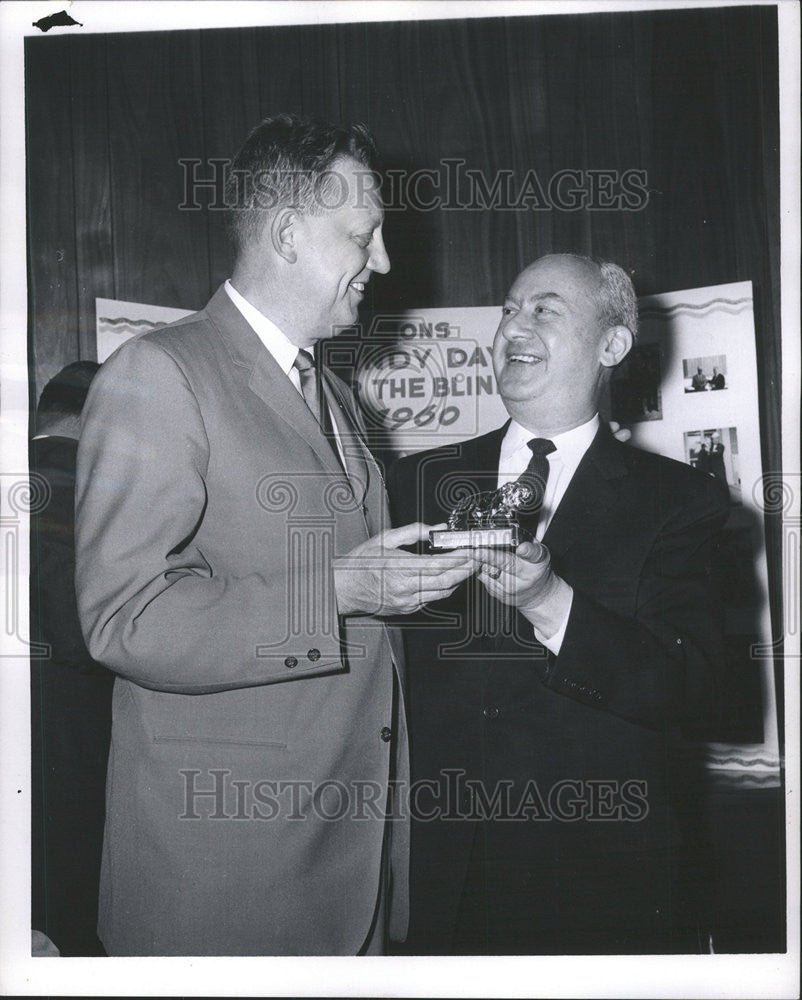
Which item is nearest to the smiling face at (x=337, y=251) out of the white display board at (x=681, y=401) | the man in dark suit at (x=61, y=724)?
the white display board at (x=681, y=401)

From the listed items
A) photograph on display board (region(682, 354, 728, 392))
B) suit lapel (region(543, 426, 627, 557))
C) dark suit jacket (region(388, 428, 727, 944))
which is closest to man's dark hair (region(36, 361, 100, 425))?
dark suit jacket (region(388, 428, 727, 944))

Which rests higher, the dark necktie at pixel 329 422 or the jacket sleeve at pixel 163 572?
the dark necktie at pixel 329 422

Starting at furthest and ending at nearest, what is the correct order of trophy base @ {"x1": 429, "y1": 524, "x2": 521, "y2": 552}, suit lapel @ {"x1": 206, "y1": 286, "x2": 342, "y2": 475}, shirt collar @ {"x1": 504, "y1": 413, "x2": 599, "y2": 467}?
shirt collar @ {"x1": 504, "y1": 413, "x2": 599, "y2": 467} → suit lapel @ {"x1": 206, "y1": 286, "x2": 342, "y2": 475} → trophy base @ {"x1": 429, "y1": 524, "x2": 521, "y2": 552}

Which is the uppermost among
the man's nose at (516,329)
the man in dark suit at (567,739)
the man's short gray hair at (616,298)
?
the man's short gray hair at (616,298)

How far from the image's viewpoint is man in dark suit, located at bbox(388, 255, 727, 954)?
1.55 m

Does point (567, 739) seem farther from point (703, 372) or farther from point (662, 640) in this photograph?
point (703, 372)

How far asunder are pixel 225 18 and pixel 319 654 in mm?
1154

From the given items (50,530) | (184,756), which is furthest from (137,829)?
(50,530)

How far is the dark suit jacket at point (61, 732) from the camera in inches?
62.1

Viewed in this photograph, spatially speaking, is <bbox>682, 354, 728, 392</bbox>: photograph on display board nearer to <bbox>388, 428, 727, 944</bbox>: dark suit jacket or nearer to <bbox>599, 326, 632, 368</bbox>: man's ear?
<bbox>599, 326, 632, 368</bbox>: man's ear

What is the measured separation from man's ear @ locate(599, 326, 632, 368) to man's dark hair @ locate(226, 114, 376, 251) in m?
0.53

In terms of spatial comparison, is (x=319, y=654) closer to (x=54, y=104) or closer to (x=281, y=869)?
(x=281, y=869)

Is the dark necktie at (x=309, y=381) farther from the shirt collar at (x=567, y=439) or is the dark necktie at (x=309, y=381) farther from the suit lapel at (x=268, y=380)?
the shirt collar at (x=567, y=439)

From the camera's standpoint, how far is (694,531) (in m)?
1.63
